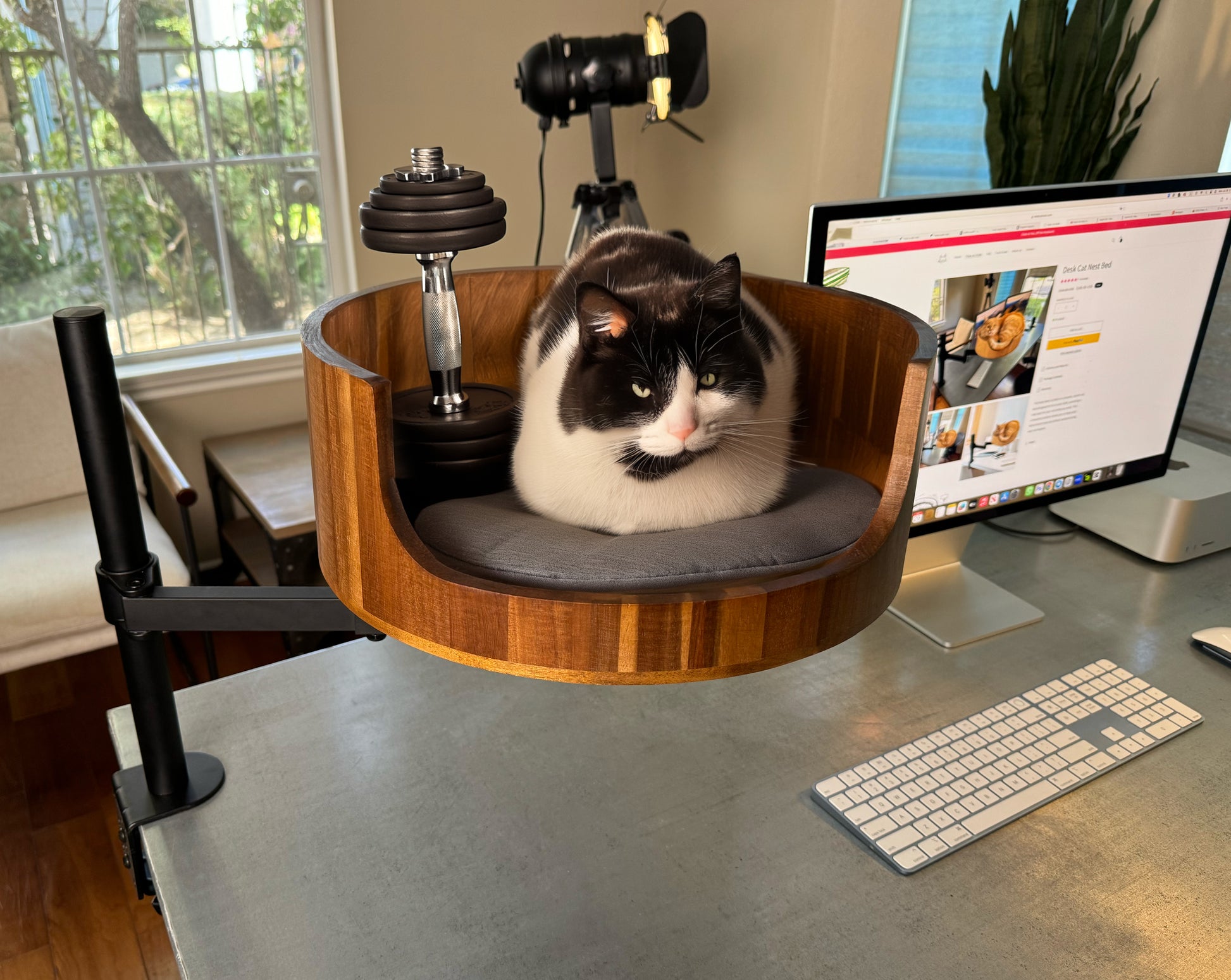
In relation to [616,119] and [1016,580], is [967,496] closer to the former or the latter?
[1016,580]

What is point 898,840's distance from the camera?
738 millimetres

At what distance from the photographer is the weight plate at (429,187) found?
1.51 feet

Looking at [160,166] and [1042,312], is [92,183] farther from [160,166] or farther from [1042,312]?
[1042,312]

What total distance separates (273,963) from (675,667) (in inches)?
17.4

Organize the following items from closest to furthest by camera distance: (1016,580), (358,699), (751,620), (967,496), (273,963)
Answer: (751,620) → (273,963) → (358,699) → (967,496) → (1016,580)

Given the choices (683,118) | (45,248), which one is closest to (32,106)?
(45,248)

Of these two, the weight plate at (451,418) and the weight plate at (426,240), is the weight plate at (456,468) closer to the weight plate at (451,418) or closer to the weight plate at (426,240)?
the weight plate at (451,418)

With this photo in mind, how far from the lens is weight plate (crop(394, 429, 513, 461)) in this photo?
0.52m

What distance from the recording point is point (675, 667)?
39 centimetres

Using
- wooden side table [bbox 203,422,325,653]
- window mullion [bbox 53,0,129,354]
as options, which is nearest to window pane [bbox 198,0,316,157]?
window mullion [bbox 53,0,129,354]

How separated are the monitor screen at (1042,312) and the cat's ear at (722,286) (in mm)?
306

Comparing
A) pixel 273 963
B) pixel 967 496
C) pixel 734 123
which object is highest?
pixel 734 123

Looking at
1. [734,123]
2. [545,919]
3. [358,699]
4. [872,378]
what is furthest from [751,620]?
[734,123]

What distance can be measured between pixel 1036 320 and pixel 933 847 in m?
0.55
